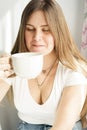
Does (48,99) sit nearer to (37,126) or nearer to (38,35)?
(37,126)

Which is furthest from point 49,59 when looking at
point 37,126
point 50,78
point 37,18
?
point 37,126

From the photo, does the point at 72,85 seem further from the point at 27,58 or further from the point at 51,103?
the point at 27,58

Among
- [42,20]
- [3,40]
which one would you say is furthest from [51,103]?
[3,40]

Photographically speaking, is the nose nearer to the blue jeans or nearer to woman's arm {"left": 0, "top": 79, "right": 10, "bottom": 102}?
woman's arm {"left": 0, "top": 79, "right": 10, "bottom": 102}

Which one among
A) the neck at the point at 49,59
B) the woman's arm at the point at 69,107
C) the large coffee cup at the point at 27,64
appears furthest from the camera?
the neck at the point at 49,59

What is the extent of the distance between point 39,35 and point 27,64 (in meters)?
0.27

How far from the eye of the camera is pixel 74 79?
1.07 m

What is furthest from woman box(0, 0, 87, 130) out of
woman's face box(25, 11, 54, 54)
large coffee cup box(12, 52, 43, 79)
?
large coffee cup box(12, 52, 43, 79)

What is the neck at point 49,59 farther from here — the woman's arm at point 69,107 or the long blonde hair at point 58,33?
the woman's arm at point 69,107

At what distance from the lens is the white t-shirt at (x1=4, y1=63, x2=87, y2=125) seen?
3.58 ft

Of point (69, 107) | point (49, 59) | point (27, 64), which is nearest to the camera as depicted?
point (27, 64)

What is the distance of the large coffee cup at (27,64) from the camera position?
79 centimetres

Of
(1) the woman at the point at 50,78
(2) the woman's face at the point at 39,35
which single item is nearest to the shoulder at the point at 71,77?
(1) the woman at the point at 50,78

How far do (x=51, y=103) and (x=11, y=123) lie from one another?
379 millimetres
